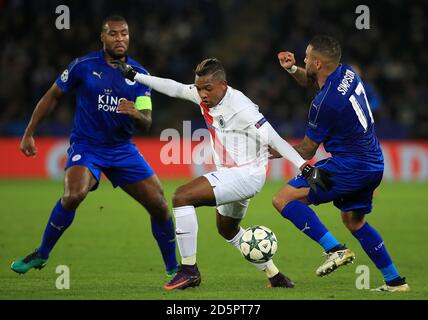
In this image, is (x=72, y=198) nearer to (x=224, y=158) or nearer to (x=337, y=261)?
(x=224, y=158)

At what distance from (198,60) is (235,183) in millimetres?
13612

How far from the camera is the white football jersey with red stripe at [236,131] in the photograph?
702cm

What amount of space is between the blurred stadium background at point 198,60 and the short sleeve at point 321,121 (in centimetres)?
1015

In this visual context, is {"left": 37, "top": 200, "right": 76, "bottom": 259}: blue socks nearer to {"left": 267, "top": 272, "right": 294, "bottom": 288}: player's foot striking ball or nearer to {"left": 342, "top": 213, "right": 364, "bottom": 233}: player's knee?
{"left": 267, "top": 272, "right": 294, "bottom": 288}: player's foot striking ball

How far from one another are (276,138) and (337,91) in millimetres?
644

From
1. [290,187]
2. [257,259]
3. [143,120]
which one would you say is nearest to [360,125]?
[290,187]

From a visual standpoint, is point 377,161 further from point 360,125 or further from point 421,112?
point 421,112

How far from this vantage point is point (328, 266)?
6.76 meters

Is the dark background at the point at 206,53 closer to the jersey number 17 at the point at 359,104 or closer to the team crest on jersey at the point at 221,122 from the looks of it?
the jersey number 17 at the point at 359,104

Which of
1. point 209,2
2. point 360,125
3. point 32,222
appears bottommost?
point 32,222

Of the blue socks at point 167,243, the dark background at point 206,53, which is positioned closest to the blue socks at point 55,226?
the blue socks at point 167,243

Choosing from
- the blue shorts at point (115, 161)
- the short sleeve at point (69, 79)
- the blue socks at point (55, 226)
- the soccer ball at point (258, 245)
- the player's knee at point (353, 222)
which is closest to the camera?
the soccer ball at point (258, 245)

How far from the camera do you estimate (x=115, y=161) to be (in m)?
7.89

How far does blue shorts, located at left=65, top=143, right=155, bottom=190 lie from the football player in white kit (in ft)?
3.27
